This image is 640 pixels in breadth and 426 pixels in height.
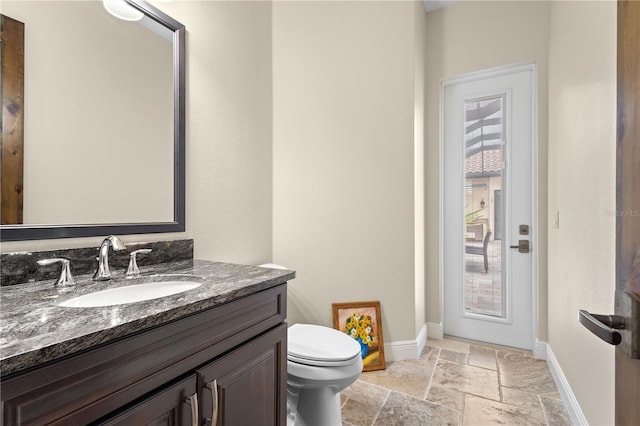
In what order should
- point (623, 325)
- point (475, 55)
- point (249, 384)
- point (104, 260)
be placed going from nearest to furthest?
point (623, 325)
point (249, 384)
point (104, 260)
point (475, 55)

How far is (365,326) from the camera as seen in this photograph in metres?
2.31

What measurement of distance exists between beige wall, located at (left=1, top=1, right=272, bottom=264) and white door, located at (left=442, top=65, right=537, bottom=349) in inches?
63.8

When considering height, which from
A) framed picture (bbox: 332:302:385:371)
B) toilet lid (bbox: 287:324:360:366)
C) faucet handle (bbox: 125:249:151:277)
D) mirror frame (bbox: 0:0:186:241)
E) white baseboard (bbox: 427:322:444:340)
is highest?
mirror frame (bbox: 0:0:186:241)

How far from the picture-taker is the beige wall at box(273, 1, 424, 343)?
234 centimetres

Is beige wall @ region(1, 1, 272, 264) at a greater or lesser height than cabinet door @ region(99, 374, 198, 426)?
greater

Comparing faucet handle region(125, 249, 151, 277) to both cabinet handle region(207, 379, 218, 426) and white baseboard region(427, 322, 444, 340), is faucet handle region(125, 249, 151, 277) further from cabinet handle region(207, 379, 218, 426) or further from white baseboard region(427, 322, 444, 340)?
white baseboard region(427, 322, 444, 340)

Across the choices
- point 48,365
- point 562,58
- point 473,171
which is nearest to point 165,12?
point 48,365

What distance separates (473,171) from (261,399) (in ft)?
7.99

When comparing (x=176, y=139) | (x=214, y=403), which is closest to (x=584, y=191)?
(x=214, y=403)

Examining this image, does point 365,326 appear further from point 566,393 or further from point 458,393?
point 566,393

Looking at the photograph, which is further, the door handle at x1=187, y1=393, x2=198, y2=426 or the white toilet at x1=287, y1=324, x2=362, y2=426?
the white toilet at x1=287, y1=324, x2=362, y2=426

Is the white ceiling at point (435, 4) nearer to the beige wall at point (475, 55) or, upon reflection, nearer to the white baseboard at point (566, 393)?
the beige wall at point (475, 55)

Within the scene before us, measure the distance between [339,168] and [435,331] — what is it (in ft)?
5.52

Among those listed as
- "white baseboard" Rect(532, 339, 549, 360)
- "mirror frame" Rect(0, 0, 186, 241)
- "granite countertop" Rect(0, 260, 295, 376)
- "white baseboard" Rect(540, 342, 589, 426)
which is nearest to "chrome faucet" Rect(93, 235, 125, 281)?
"granite countertop" Rect(0, 260, 295, 376)
